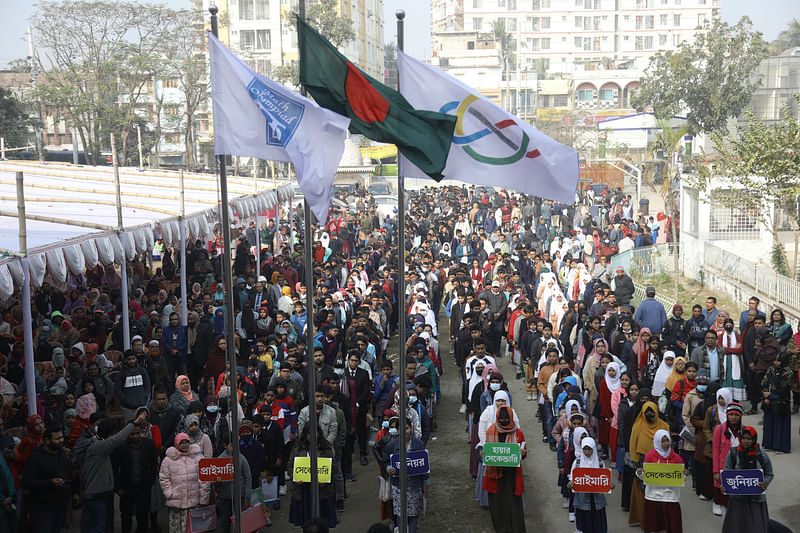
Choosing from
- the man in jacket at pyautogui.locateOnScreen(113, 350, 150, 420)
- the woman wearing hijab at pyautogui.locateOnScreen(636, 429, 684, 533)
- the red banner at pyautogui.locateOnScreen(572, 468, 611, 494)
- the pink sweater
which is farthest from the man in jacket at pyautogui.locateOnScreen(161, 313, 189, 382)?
the pink sweater

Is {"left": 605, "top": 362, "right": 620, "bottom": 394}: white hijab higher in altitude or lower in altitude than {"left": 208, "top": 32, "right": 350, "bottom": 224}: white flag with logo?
lower

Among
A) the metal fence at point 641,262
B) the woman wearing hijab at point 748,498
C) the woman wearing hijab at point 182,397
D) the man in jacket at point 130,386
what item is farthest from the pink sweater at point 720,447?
the metal fence at point 641,262

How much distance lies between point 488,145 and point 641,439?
12.9 ft

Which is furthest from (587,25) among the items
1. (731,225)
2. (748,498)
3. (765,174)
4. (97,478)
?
(97,478)

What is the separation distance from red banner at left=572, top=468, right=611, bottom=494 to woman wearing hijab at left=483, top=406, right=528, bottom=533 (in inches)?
29.0

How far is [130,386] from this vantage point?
10.5 m

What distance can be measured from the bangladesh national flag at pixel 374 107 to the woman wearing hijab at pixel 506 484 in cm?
329

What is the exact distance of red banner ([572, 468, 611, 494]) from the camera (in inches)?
322

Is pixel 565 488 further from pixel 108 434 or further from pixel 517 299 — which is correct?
pixel 517 299

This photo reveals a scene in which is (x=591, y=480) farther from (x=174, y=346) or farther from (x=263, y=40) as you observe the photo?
(x=263, y=40)

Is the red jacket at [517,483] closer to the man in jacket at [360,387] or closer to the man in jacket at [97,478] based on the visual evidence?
the man in jacket at [360,387]

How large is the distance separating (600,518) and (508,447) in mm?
1117

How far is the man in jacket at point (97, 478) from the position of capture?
8344 mm

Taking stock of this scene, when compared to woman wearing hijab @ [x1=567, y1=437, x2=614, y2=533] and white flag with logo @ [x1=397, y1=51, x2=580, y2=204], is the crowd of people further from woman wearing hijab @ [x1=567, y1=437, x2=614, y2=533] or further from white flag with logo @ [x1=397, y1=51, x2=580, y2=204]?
white flag with logo @ [x1=397, y1=51, x2=580, y2=204]
